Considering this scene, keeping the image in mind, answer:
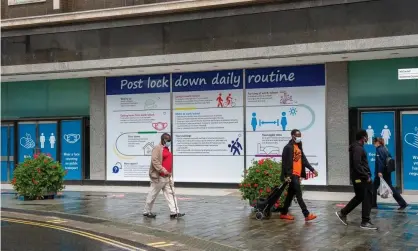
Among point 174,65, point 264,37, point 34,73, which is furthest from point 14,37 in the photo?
point 264,37

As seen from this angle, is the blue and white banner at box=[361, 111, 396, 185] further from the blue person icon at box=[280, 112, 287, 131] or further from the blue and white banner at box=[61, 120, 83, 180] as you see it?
the blue and white banner at box=[61, 120, 83, 180]

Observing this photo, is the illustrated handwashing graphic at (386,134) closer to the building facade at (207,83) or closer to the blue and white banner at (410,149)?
the building facade at (207,83)

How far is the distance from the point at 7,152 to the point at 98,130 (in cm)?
443

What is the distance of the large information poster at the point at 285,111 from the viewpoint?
1588cm

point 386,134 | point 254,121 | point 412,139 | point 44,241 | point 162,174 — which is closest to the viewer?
point 44,241

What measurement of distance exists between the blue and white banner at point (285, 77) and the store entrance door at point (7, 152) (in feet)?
32.7

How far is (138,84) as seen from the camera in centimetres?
1844

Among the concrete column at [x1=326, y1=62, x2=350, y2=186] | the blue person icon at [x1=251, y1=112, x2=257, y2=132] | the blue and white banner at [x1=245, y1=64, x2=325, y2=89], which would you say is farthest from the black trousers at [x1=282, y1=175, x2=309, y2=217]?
the blue person icon at [x1=251, y1=112, x2=257, y2=132]

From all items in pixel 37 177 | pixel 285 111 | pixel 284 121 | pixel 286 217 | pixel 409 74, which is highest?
pixel 409 74

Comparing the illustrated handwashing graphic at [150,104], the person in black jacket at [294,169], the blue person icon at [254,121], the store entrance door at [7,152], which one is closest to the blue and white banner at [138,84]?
the illustrated handwashing graphic at [150,104]

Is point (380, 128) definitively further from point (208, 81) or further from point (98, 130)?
→ point (98, 130)

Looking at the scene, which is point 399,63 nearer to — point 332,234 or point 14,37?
point 332,234

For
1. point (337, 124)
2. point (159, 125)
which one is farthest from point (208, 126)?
point (337, 124)

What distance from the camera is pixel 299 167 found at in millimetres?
10742
